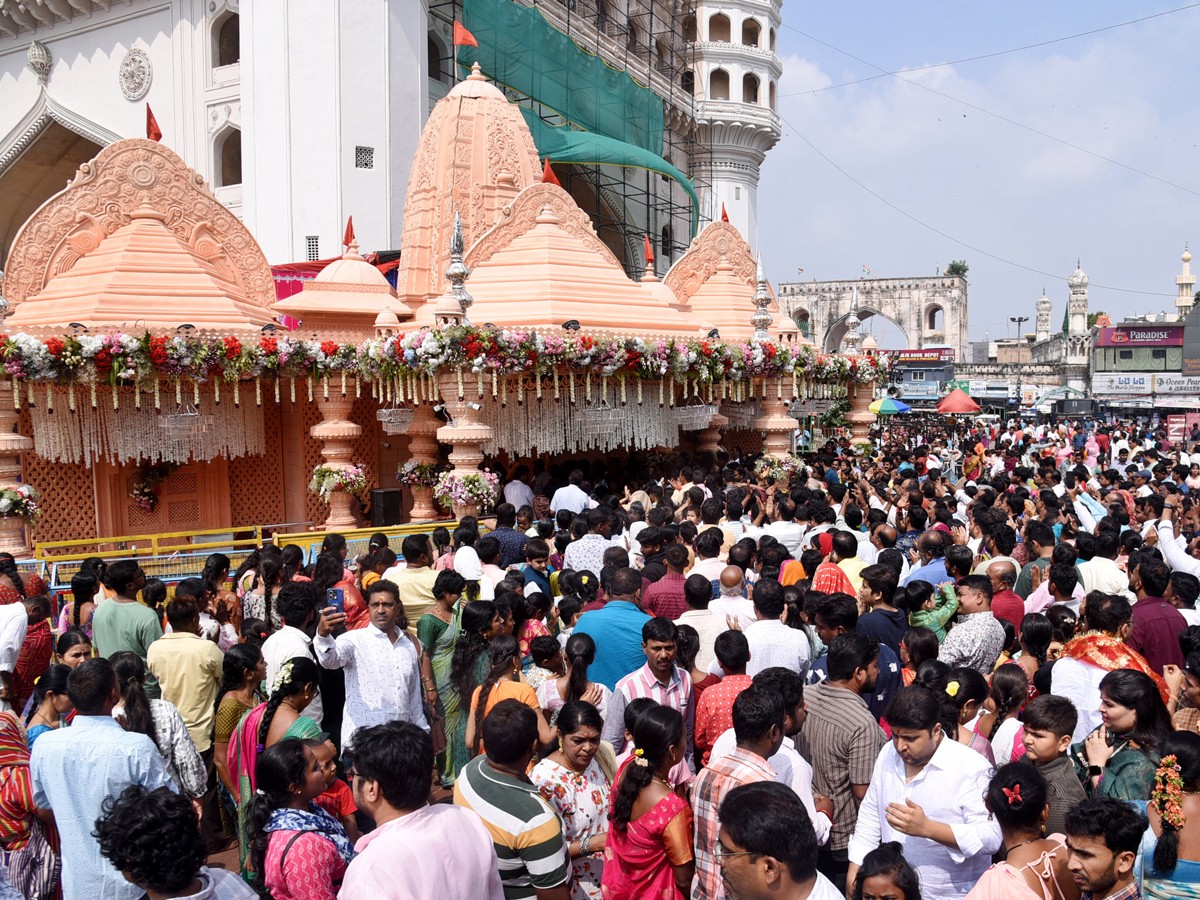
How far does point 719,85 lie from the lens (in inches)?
1565

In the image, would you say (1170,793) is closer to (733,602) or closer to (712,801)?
(712,801)

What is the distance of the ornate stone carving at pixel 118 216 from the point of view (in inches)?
540

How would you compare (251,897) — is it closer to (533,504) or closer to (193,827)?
(193,827)

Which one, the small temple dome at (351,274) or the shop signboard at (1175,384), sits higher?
the small temple dome at (351,274)

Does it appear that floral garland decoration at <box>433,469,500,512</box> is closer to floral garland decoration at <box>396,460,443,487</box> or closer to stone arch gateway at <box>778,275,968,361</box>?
floral garland decoration at <box>396,460,443,487</box>

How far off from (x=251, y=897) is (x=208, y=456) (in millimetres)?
10965

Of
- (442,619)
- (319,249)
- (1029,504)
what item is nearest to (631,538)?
(442,619)

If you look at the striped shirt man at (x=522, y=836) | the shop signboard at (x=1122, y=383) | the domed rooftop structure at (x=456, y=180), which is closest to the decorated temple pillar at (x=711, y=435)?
the domed rooftop structure at (x=456, y=180)

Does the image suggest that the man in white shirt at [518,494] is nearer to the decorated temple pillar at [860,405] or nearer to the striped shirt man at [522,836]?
the striped shirt man at [522,836]

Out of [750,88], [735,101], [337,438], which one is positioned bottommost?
[337,438]

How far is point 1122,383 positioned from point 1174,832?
4718 centimetres

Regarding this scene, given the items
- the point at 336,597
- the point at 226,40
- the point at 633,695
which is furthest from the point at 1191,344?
the point at 633,695

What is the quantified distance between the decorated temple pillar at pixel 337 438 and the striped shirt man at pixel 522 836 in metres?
10.1

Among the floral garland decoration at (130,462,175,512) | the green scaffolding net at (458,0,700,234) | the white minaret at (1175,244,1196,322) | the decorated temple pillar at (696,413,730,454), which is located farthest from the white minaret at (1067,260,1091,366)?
the floral garland decoration at (130,462,175,512)
